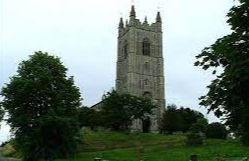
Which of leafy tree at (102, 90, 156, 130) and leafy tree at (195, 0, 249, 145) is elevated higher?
leafy tree at (102, 90, 156, 130)

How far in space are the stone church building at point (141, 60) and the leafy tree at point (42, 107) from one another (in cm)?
6494

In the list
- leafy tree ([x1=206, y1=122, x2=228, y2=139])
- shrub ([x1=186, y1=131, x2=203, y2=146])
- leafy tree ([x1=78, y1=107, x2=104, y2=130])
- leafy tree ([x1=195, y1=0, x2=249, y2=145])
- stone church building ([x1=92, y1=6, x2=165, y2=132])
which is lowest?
leafy tree ([x1=195, y1=0, x2=249, y2=145])

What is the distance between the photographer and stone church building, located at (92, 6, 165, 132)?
12488 cm

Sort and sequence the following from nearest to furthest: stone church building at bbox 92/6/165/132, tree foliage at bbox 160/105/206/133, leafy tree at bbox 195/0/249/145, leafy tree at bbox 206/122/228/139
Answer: leafy tree at bbox 195/0/249/145 → leafy tree at bbox 206/122/228/139 → tree foliage at bbox 160/105/206/133 → stone church building at bbox 92/6/165/132

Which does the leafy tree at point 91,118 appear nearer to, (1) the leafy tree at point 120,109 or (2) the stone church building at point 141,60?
(1) the leafy tree at point 120,109

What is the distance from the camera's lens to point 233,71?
1258cm

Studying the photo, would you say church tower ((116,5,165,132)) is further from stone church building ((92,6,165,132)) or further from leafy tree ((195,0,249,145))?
leafy tree ((195,0,249,145))

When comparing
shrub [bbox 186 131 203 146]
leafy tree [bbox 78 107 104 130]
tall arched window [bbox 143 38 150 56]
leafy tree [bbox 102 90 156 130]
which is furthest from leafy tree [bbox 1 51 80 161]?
tall arched window [bbox 143 38 150 56]

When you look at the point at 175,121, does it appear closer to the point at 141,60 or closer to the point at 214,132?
the point at 214,132

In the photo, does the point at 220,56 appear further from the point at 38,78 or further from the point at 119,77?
the point at 119,77

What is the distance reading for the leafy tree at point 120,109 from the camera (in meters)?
89.3

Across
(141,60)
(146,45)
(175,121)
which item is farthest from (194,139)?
(146,45)

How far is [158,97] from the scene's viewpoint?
126 meters

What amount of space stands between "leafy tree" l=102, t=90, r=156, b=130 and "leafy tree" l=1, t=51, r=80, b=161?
3233 cm
